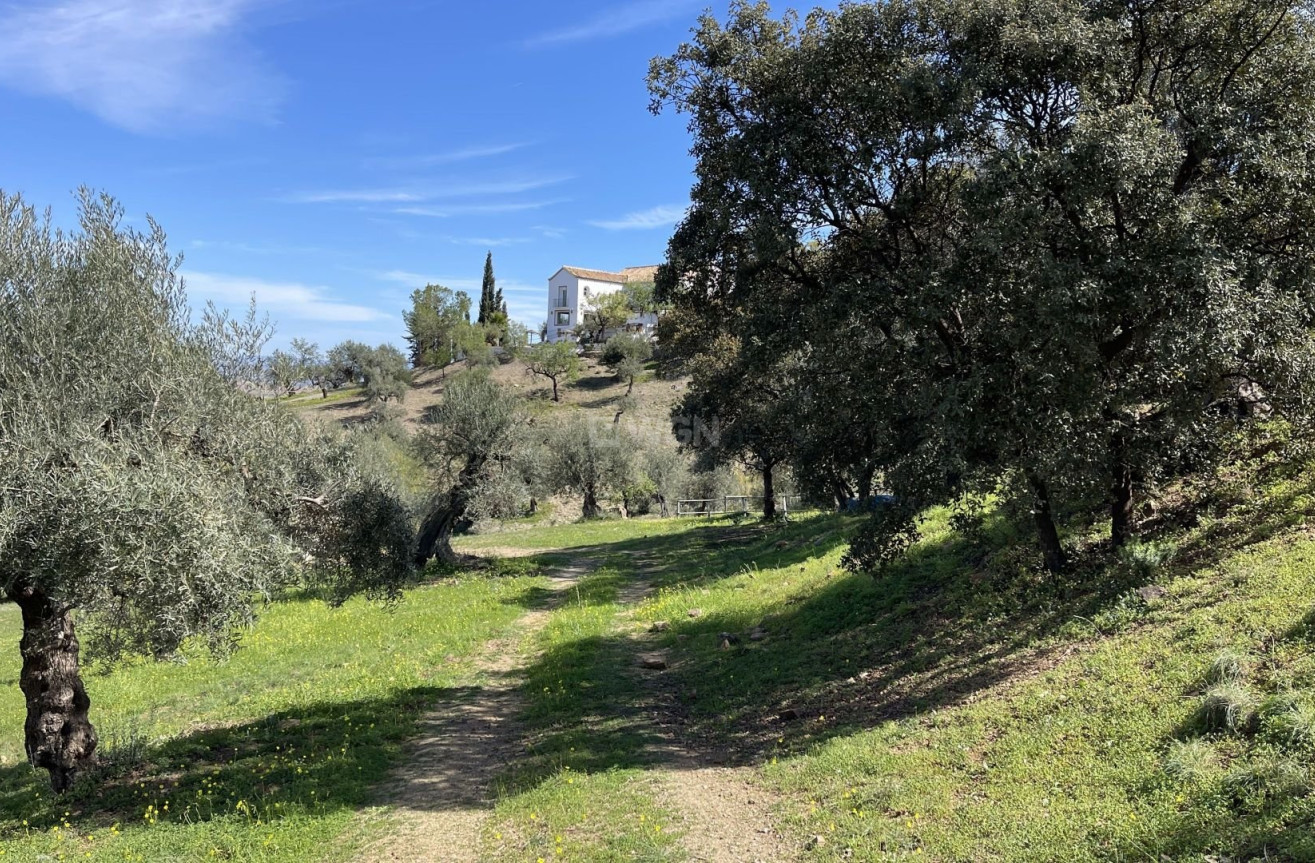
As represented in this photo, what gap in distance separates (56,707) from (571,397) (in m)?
92.0

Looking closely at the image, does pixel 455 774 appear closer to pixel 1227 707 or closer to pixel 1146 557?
pixel 1227 707

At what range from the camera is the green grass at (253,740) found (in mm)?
9141

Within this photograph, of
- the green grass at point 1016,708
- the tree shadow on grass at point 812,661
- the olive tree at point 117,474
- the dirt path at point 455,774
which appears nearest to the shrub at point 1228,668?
the green grass at point 1016,708

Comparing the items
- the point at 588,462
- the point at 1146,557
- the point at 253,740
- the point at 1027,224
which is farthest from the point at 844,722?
the point at 588,462

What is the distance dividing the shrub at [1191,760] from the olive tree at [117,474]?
32.5ft

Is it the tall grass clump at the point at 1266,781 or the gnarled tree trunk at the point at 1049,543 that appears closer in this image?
the tall grass clump at the point at 1266,781

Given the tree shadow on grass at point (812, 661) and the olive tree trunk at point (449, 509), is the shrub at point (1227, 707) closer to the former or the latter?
the tree shadow on grass at point (812, 661)

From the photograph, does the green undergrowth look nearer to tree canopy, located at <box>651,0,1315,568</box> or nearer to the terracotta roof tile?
Result: tree canopy, located at <box>651,0,1315,568</box>

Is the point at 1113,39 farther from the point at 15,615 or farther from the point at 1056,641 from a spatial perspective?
the point at 15,615

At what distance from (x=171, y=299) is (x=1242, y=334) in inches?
556

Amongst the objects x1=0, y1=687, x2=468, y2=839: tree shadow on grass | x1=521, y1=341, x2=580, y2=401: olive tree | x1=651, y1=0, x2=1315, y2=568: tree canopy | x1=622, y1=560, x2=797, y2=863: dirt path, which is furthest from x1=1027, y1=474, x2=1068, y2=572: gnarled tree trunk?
x1=521, y1=341, x2=580, y2=401: olive tree

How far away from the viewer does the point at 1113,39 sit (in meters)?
10.8

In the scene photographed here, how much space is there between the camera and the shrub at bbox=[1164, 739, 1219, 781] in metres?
6.72

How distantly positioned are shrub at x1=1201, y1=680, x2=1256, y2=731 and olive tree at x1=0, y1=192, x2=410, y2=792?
10.4 m
